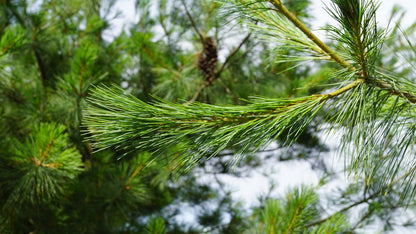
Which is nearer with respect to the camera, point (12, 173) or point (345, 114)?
point (345, 114)

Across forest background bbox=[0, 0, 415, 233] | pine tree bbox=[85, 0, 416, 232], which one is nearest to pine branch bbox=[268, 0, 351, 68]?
pine tree bbox=[85, 0, 416, 232]

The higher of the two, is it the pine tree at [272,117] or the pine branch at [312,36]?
the pine branch at [312,36]

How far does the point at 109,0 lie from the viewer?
10.4ft

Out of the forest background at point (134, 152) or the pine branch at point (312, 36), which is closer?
the pine branch at point (312, 36)

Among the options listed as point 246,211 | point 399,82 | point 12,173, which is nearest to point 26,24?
point 12,173

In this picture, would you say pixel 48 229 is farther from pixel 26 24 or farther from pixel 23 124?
pixel 26 24

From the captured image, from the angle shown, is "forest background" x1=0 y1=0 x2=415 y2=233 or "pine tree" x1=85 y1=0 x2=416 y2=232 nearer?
"pine tree" x1=85 y1=0 x2=416 y2=232

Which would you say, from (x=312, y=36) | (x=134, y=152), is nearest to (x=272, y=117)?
(x=312, y=36)

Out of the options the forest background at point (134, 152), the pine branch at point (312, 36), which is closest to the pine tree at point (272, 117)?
the pine branch at point (312, 36)

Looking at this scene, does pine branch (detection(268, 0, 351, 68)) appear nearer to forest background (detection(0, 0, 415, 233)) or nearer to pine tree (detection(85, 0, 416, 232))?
pine tree (detection(85, 0, 416, 232))

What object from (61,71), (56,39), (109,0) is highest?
(109,0)

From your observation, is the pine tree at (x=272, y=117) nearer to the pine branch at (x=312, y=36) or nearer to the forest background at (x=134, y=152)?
the pine branch at (x=312, y=36)

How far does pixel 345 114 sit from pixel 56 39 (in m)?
2.27

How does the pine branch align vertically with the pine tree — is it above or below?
above
